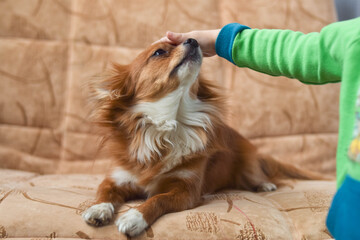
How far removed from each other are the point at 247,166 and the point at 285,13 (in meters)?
1.19

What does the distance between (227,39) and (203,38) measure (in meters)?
0.20

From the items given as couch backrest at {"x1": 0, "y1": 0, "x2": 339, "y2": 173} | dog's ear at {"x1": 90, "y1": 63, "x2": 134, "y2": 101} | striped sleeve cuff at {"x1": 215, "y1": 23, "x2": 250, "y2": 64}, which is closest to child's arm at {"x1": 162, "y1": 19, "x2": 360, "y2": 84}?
striped sleeve cuff at {"x1": 215, "y1": 23, "x2": 250, "y2": 64}

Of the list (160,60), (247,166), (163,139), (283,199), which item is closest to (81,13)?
(160,60)

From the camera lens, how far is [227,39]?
1.28m

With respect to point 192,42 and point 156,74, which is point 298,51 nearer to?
point 192,42

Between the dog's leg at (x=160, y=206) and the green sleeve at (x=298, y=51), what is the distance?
0.50m

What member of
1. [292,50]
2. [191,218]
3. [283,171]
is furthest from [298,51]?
[283,171]

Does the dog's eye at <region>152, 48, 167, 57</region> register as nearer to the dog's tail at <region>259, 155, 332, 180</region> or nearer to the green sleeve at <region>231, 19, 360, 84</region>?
the green sleeve at <region>231, 19, 360, 84</region>

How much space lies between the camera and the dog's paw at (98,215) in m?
1.12

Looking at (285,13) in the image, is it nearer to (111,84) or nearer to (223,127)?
(223,127)

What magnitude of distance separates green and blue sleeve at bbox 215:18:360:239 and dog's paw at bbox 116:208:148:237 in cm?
53

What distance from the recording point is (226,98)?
5.77 ft

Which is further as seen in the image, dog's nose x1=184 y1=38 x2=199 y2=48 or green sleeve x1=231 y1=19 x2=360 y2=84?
dog's nose x1=184 y1=38 x2=199 y2=48

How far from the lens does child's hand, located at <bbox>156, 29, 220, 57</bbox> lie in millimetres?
1433
